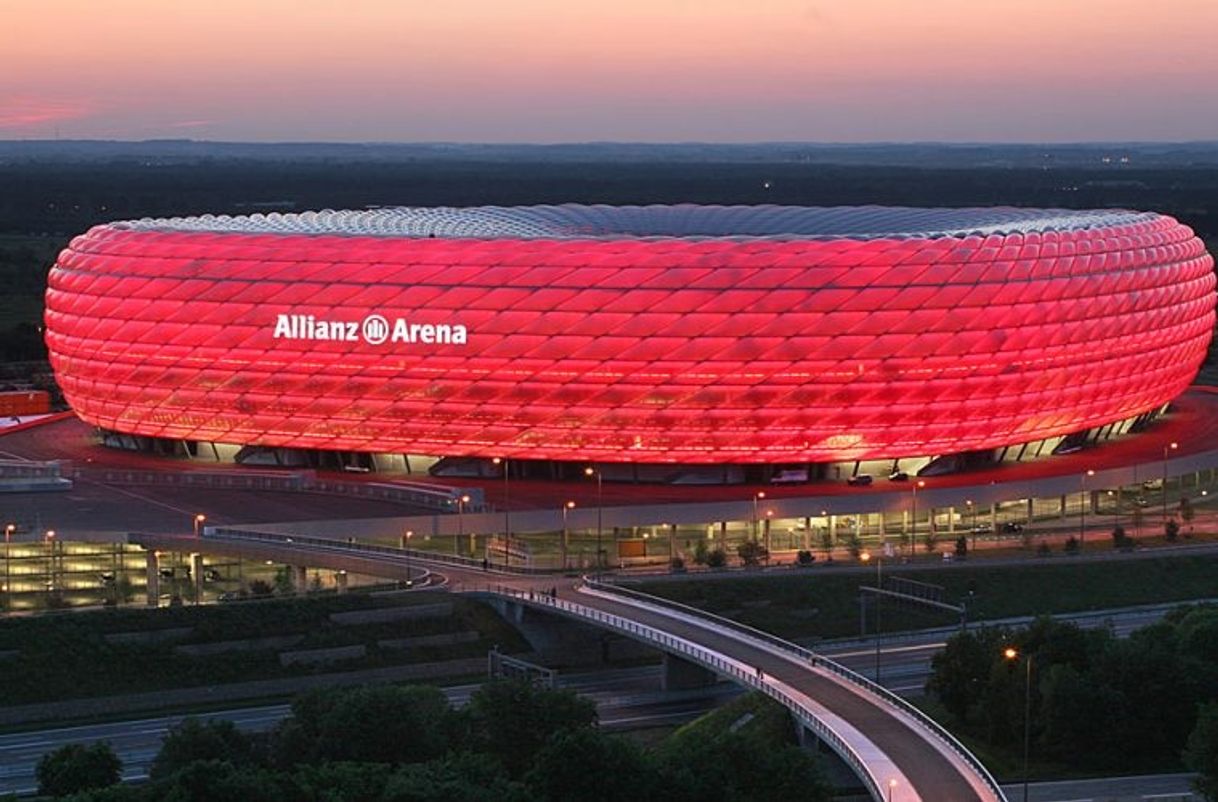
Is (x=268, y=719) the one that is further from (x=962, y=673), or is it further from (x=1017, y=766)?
(x=1017, y=766)

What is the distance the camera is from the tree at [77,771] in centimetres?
6762

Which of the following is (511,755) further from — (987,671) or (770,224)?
(770,224)

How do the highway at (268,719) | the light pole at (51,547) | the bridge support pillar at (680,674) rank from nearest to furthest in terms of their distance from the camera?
the highway at (268,719) → the bridge support pillar at (680,674) → the light pole at (51,547)

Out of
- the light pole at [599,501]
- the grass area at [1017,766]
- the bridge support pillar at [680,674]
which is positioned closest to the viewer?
the grass area at [1017,766]

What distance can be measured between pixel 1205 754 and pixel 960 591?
31.3 meters

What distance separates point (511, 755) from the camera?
A: 72.5 meters

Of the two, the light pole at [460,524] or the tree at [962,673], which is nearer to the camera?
the tree at [962,673]

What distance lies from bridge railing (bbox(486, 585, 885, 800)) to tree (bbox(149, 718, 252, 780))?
1648cm

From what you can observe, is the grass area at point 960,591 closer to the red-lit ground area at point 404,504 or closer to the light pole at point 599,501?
the light pole at point 599,501

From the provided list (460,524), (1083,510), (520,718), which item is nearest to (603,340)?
(460,524)

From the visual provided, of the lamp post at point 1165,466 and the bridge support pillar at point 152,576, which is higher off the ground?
the lamp post at point 1165,466

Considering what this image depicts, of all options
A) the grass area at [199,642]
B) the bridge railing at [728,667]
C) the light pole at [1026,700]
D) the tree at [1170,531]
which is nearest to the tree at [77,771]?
the grass area at [199,642]

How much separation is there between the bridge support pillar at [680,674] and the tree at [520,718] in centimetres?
1185

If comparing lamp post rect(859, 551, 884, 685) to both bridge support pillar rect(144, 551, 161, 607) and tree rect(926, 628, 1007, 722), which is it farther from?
bridge support pillar rect(144, 551, 161, 607)
